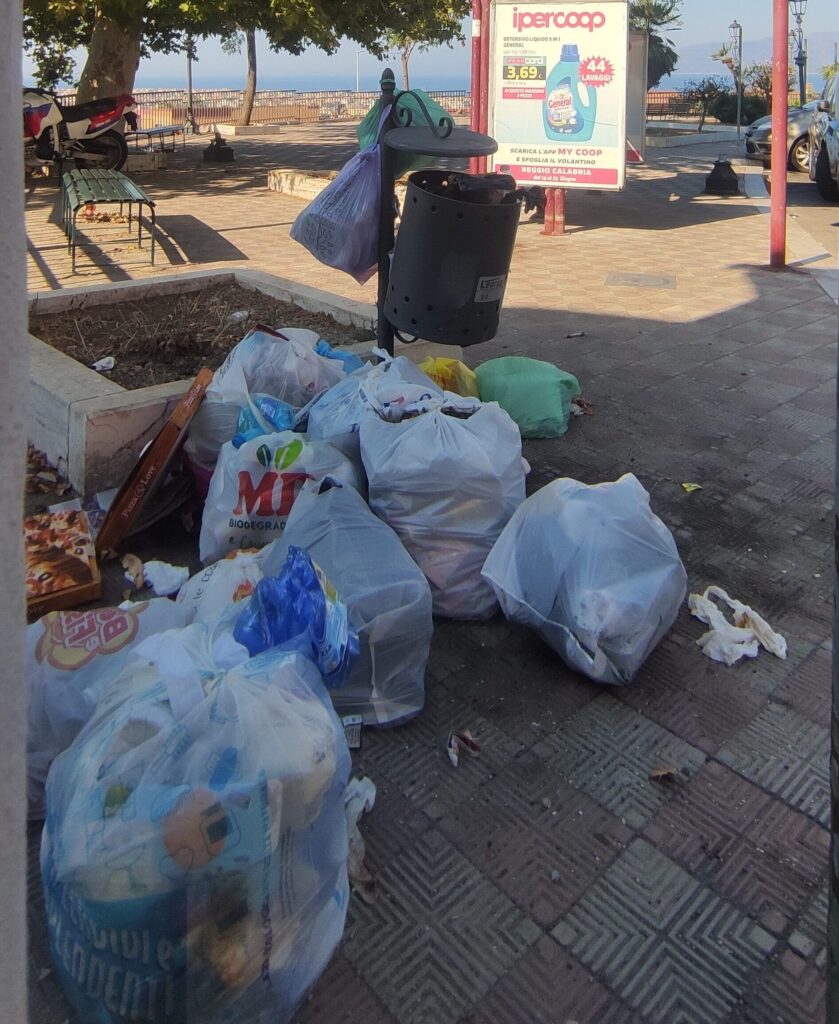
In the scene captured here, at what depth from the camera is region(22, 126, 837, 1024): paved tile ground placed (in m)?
1.77

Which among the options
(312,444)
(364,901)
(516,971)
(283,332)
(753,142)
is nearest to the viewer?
(516,971)

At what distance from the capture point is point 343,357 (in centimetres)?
415

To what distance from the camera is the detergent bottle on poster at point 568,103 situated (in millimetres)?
8797

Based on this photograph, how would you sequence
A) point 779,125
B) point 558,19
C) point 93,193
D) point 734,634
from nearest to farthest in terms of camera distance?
point 734,634
point 93,193
point 779,125
point 558,19

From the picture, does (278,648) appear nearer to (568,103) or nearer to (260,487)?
(260,487)

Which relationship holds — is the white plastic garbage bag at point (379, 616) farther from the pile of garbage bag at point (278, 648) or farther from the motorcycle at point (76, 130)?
the motorcycle at point (76, 130)

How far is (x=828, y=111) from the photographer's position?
1268cm

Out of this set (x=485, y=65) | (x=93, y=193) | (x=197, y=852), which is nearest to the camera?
(x=197, y=852)

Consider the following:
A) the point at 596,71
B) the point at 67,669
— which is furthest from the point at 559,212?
the point at 67,669

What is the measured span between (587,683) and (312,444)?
1.29m

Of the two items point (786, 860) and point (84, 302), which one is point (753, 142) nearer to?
point (84, 302)

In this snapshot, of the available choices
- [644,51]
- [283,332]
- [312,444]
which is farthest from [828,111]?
[312,444]

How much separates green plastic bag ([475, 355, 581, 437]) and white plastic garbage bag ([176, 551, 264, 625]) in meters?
1.97

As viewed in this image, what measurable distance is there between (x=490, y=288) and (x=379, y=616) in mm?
1690
